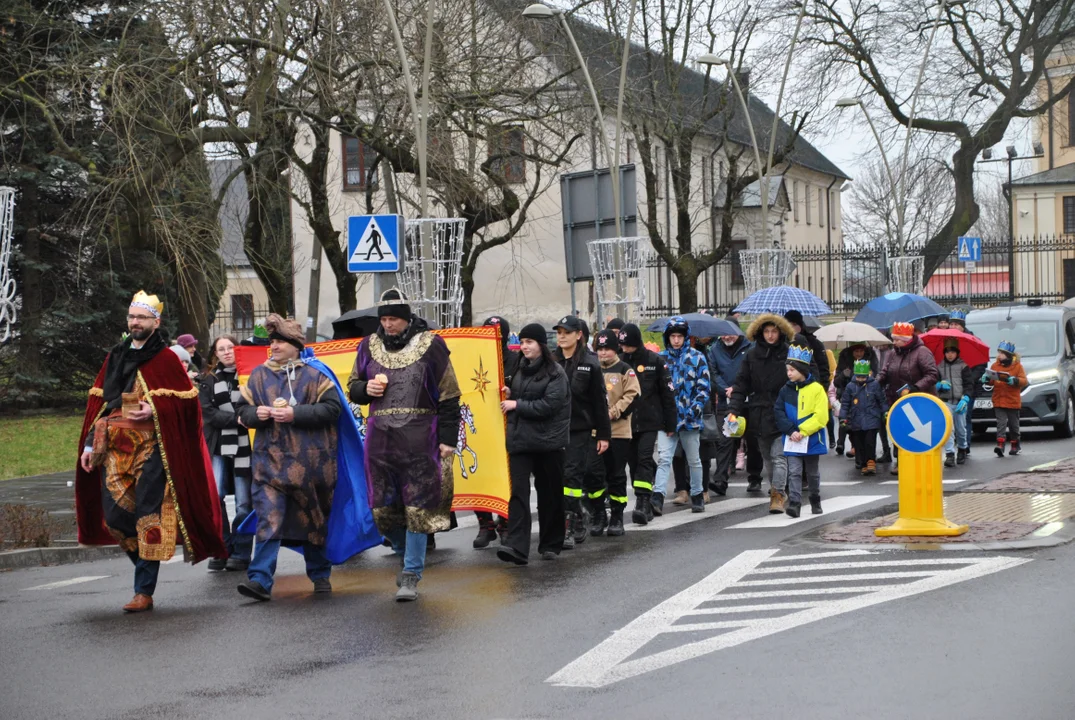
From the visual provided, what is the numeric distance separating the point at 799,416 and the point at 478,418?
9.95 feet

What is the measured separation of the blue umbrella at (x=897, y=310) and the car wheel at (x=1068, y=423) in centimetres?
263

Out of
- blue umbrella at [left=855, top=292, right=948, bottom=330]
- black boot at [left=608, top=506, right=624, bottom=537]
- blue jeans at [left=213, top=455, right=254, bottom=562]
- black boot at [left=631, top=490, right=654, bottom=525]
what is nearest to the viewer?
blue jeans at [left=213, top=455, right=254, bottom=562]

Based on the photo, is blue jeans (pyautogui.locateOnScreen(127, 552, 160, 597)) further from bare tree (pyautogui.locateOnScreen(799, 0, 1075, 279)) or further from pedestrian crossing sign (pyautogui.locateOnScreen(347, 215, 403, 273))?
bare tree (pyautogui.locateOnScreen(799, 0, 1075, 279))

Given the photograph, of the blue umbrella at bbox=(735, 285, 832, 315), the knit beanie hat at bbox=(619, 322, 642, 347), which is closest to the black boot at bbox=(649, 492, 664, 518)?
the knit beanie hat at bbox=(619, 322, 642, 347)

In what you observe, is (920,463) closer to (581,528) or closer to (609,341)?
(581,528)

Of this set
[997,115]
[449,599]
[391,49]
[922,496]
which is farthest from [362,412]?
→ [997,115]

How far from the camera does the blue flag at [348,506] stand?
392 inches

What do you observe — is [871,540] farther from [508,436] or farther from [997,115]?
[997,115]

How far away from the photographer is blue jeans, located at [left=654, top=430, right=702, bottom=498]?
14.1m

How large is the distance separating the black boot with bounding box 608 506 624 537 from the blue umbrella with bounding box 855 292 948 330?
29.8 feet

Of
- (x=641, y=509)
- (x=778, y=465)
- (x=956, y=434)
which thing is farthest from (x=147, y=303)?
(x=956, y=434)

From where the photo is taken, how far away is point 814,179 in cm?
8219

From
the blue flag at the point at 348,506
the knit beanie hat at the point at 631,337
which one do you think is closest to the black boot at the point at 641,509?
the knit beanie hat at the point at 631,337

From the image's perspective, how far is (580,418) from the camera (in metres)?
12.0
